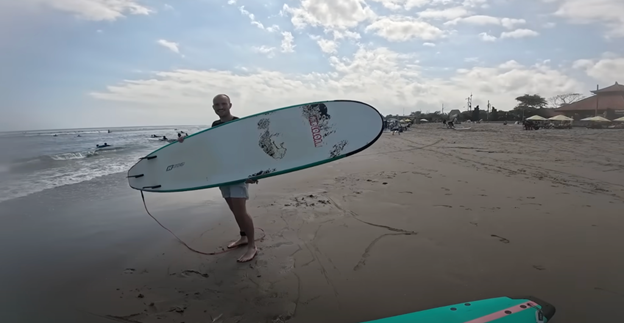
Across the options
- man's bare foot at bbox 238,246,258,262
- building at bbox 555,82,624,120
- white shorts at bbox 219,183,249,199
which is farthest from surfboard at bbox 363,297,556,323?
building at bbox 555,82,624,120

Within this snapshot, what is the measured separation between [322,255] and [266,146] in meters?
1.23

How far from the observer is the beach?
200 centimetres

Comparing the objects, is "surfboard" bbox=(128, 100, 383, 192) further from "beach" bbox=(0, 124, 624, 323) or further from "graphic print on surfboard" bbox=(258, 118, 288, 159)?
"beach" bbox=(0, 124, 624, 323)

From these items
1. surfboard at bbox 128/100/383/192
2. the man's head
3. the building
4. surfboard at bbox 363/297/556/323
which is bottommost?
surfboard at bbox 363/297/556/323

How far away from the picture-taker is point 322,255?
2.70 meters

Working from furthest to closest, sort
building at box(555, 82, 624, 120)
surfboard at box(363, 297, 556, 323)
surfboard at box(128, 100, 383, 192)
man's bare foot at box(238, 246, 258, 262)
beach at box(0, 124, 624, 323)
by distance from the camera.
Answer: building at box(555, 82, 624, 120) → surfboard at box(128, 100, 383, 192) → man's bare foot at box(238, 246, 258, 262) → beach at box(0, 124, 624, 323) → surfboard at box(363, 297, 556, 323)

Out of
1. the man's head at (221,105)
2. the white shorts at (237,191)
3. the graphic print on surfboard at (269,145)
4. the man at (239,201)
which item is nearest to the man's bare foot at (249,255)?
the man at (239,201)

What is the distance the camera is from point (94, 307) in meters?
2.04

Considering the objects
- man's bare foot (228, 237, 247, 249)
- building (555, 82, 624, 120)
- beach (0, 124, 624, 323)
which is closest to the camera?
beach (0, 124, 624, 323)

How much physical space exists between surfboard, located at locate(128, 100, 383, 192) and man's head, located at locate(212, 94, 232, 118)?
23 centimetres

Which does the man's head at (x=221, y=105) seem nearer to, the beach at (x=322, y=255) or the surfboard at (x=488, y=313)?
the beach at (x=322, y=255)

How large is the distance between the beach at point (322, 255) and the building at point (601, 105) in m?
49.7

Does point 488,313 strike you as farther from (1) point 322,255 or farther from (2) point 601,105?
(2) point 601,105

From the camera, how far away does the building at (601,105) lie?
40.1m
